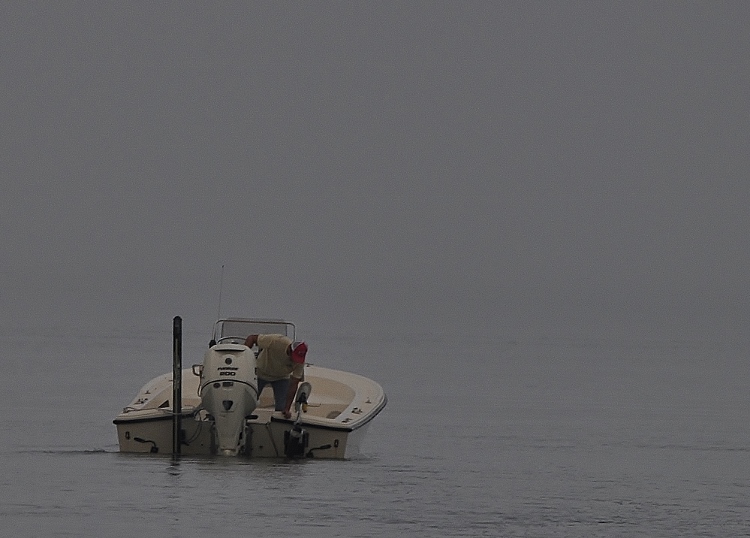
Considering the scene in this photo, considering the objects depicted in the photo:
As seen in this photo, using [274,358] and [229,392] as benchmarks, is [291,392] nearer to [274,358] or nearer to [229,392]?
[274,358]

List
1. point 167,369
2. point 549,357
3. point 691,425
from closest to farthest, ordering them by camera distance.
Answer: point 691,425, point 167,369, point 549,357

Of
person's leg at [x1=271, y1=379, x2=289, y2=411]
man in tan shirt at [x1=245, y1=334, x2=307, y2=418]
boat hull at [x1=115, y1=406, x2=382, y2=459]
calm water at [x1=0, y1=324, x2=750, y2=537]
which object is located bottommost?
calm water at [x1=0, y1=324, x2=750, y2=537]

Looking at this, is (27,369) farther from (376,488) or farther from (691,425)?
(376,488)

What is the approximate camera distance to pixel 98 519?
23000 millimetres

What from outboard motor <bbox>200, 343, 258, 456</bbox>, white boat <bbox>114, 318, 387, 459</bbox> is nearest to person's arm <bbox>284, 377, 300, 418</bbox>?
white boat <bbox>114, 318, 387, 459</bbox>

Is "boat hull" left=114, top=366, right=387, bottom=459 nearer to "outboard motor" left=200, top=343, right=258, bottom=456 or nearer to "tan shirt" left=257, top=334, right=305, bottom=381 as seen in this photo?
"outboard motor" left=200, top=343, right=258, bottom=456

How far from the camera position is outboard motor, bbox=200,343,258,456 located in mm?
26922

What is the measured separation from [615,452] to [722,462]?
2096 millimetres

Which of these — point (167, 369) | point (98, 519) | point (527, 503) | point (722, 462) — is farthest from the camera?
point (167, 369)

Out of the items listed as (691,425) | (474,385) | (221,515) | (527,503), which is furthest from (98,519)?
(474,385)

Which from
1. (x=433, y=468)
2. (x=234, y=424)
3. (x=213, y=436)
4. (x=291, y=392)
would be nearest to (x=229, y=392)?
(x=234, y=424)

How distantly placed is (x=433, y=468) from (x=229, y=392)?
4.82 metres

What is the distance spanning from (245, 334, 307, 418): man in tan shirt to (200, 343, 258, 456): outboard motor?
5.11ft

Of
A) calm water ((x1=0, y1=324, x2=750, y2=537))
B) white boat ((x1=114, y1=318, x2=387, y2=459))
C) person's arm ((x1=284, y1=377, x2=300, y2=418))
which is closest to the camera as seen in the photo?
calm water ((x1=0, y1=324, x2=750, y2=537))
